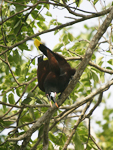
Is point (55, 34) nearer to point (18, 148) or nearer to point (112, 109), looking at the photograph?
point (18, 148)

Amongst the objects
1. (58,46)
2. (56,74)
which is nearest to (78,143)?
(56,74)

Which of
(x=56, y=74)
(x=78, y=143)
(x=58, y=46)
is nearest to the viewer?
(x=56, y=74)

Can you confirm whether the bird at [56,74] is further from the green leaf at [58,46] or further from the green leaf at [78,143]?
the green leaf at [78,143]

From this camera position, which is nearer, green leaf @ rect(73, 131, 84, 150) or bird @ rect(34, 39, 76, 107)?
bird @ rect(34, 39, 76, 107)

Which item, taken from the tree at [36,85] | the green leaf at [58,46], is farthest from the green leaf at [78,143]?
the green leaf at [58,46]

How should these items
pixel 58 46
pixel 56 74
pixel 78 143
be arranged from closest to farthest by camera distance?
pixel 56 74 < pixel 78 143 < pixel 58 46

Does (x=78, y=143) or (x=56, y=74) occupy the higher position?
(x=56, y=74)

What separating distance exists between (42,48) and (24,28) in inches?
28.6

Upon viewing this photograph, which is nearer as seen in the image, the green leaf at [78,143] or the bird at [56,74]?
the bird at [56,74]

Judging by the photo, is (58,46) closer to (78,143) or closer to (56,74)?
(56,74)

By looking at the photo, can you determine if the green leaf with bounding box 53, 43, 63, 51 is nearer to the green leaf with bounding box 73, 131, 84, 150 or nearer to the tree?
the tree

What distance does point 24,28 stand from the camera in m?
3.97

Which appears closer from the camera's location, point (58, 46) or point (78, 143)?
point (78, 143)

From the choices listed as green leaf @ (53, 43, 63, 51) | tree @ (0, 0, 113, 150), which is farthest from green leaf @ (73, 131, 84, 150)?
green leaf @ (53, 43, 63, 51)
